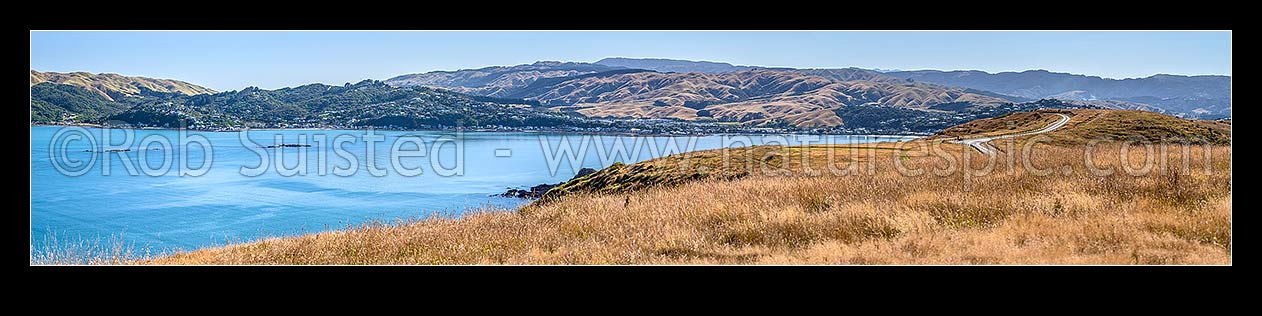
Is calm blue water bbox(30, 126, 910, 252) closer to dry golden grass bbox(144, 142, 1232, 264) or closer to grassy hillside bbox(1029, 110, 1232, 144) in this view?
grassy hillside bbox(1029, 110, 1232, 144)

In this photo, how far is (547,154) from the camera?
128625 mm

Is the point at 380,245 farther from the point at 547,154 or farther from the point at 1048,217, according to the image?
the point at 547,154

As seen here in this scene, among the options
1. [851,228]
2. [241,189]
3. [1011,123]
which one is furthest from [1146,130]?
[241,189]

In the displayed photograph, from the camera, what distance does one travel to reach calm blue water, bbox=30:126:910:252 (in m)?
64.4

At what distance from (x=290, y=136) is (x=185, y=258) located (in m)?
182

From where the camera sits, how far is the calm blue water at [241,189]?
64375 mm

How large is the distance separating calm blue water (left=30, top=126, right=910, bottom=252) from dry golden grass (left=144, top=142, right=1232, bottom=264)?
29.5 metres

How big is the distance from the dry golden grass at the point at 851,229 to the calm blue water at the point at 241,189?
29481 millimetres

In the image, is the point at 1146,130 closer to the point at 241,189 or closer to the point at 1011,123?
the point at 1011,123

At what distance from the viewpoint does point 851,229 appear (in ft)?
24.2

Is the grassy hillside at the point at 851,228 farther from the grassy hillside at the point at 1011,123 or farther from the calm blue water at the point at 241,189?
the grassy hillside at the point at 1011,123

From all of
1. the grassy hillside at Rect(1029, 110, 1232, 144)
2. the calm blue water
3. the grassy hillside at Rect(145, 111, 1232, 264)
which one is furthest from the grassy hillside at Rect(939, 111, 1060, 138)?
the grassy hillside at Rect(145, 111, 1232, 264)

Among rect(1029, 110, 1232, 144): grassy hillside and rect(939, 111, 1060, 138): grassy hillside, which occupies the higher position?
rect(939, 111, 1060, 138): grassy hillside
